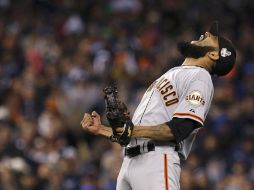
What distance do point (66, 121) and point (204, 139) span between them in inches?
85.3

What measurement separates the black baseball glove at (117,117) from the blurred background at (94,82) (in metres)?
4.21

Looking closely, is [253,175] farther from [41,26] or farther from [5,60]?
[41,26]

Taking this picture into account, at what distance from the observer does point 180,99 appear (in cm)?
503

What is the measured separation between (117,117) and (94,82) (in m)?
7.13

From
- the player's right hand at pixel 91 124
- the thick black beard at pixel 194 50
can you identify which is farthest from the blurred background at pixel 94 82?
the player's right hand at pixel 91 124

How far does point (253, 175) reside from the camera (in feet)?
30.7

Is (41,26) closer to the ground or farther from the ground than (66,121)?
farther from the ground

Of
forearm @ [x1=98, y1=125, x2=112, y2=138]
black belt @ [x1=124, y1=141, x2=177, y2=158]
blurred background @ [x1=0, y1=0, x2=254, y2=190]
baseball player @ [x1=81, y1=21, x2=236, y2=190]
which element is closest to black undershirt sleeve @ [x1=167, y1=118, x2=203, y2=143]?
baseball player @ [x1=81, y1=21, x2=236, y2=190]

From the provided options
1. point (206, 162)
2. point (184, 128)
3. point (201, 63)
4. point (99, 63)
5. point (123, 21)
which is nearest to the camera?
point (184, 128)

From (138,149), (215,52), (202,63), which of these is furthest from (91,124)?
(215,52)

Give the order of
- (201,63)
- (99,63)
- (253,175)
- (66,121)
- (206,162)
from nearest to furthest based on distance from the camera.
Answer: (201,63) < (253,175) < (206,162) < (66,121) < (99,63)

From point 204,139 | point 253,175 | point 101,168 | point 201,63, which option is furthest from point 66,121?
point 201,63

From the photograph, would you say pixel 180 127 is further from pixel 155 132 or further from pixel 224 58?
pixel 224 58

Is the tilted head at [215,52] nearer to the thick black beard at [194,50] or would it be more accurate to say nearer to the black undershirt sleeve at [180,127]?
the thick black beard at [194,50]
